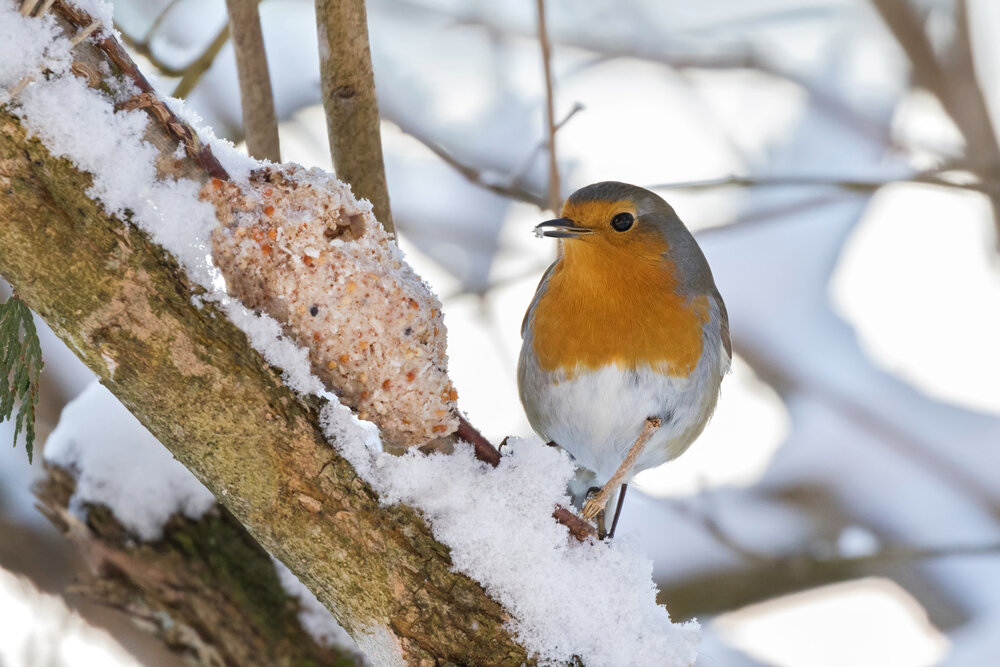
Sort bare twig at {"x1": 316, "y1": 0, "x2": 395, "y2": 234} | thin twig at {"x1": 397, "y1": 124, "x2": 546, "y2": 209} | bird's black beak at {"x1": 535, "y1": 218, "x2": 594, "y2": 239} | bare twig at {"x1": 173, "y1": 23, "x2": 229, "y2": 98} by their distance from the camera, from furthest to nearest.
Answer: thin twig at {"x1": 397, "y1": 124, "x2": 546, "y2": 209}
bare twig at {"x1": 173, "y1": 23, "x2": 229, "y2": 98}
bird's black beak at {"x1": 535, "y1": 218, "x2": 594, "y2": 239}
bare twig at {"x1": 316, "y1": 0, "x2": 395, "y2": 234}

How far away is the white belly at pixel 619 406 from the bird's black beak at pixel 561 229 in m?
0.32

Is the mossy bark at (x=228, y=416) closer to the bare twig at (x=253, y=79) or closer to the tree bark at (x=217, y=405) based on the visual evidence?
the tree bark at (x=217, y=405)

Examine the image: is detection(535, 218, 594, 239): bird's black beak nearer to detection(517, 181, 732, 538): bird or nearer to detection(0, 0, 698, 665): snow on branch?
detection(517, 181, 732, 538): bird

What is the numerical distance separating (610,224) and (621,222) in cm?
3

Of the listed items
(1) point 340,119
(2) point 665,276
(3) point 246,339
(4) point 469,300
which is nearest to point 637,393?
(2) point 665,276

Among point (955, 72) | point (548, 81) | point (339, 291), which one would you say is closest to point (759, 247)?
point (955, 72)

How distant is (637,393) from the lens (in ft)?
6.51

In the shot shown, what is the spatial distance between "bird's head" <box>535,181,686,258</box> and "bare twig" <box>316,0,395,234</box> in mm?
419

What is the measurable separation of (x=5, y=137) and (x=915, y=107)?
436 cm

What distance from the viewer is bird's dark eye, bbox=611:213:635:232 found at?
2070 millimetres

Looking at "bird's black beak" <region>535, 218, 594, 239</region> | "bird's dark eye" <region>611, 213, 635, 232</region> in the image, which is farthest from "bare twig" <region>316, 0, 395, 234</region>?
"bird's dark eye" <region>611, 213, 635, 232</region>

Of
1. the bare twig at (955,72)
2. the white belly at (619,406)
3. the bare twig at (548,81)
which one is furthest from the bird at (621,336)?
the bare twig at (955,72)

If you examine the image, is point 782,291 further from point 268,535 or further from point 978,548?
point 268,535

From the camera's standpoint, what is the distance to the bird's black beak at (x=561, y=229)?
1.96 meters
